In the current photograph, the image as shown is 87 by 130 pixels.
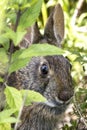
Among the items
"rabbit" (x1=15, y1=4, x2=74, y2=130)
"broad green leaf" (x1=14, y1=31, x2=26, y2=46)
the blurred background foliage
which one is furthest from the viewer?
the blurred background foliage

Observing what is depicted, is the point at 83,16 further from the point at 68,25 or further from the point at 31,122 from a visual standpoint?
the point at 31,122

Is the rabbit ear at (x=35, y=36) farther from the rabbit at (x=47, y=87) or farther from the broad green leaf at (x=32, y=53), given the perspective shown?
the broad green leaf at (x=32, y=53)

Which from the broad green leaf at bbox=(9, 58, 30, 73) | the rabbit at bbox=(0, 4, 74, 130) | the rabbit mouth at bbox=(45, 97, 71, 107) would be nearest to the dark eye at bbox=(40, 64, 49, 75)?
the rabbit at bbox=(0, 4, 74, 130)

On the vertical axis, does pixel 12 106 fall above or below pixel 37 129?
above

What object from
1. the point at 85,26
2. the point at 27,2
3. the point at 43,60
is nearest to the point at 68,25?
the point at 85,26

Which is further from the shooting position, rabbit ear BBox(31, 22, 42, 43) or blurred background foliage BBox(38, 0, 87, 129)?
blurred background foliage BBox(38, 0, 87, 129)

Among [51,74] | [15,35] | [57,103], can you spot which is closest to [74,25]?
[51,74]

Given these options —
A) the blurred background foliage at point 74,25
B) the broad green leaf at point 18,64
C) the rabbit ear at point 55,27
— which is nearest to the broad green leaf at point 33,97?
the broad green leaf at point 18,64

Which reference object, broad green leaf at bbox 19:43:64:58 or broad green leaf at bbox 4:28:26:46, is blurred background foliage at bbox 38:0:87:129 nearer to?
broad green leaf at bbox 19:43:64:58
